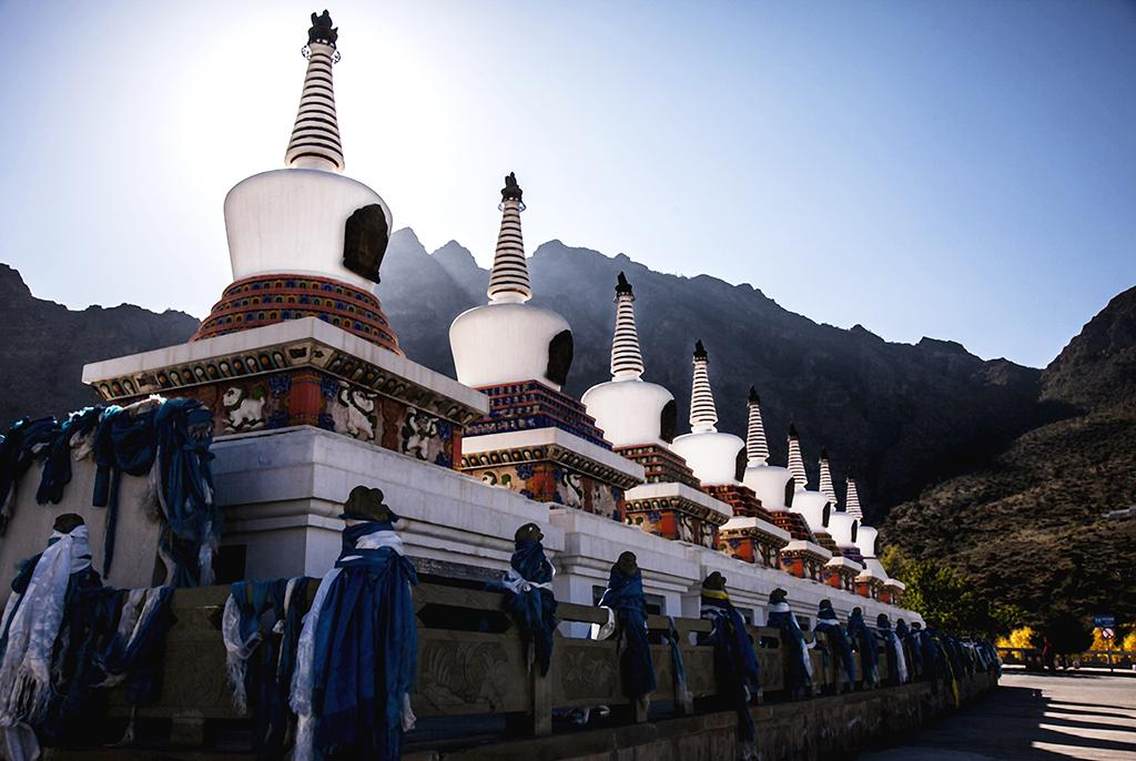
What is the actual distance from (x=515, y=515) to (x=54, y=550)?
5.52 m

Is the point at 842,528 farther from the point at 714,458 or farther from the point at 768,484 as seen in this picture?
the point at 714,458

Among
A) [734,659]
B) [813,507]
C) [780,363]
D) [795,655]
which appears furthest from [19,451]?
[780,363]

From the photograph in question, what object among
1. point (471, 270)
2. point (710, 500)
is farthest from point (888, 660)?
point (471, 270)

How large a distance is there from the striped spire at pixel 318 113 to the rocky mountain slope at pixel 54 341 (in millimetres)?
52000

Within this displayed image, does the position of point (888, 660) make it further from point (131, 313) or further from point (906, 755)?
point (131, 313)

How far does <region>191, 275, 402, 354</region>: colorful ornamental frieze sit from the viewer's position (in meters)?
10.9

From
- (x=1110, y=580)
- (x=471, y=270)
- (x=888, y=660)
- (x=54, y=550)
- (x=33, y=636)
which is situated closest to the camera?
(x=33, y=636)

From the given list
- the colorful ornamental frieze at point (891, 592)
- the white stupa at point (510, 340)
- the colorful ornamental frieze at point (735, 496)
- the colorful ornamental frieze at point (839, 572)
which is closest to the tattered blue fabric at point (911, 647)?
the colorful ornamental frieze at point (735, 496)

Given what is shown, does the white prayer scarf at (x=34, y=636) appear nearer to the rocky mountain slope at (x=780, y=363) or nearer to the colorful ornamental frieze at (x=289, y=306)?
the colorful ornamental frieze at (x=289, y=306)

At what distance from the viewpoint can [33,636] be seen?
652cm

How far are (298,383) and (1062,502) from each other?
77.0 m

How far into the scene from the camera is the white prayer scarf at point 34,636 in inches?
252

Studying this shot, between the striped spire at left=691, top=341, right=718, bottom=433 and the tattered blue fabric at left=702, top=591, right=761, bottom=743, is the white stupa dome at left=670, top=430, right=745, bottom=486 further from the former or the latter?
the tattered blue fabric at left=702, top=591, right=761, bottom=743

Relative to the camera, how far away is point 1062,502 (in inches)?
2921
